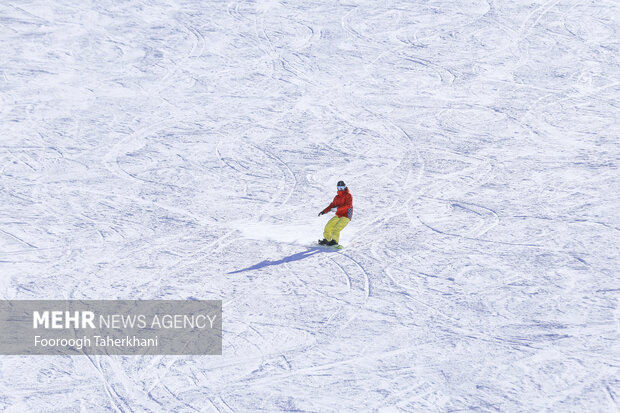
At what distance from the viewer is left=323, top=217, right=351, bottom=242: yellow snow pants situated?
30.0 ft

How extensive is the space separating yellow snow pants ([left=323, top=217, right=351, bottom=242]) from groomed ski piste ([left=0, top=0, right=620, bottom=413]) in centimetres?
19

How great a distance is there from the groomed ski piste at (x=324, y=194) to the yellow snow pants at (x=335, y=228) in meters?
0.19

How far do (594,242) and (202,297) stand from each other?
4491mm

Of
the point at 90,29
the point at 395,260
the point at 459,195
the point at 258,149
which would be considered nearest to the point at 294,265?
the point at 395,260

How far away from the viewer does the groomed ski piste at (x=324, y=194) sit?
682 cm

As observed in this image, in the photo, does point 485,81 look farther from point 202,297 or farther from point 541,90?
point 202,297

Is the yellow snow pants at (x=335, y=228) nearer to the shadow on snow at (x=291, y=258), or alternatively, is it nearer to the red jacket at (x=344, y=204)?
the red jacket at (x=344, y=204)

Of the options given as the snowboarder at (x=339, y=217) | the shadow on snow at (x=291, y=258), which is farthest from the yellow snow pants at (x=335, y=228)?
the shadow on snow at (x=291, y=258)

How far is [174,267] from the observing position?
886 cm

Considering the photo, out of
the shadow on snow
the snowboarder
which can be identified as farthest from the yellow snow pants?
the shadow on snow

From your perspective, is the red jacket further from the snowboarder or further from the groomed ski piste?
the groomed ski piste

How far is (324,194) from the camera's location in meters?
10.9

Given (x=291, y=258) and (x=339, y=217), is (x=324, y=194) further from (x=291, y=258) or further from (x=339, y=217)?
(x=291, y=258)

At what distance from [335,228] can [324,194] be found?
178cm
